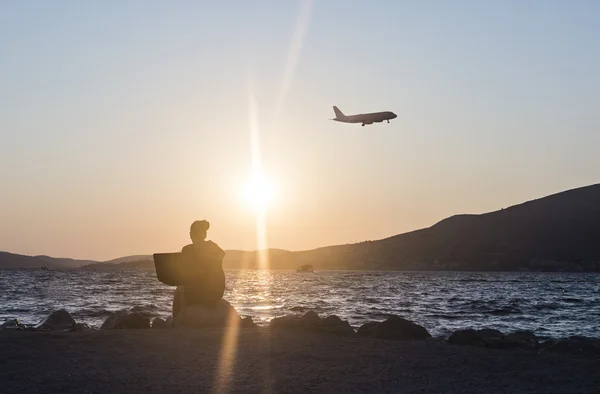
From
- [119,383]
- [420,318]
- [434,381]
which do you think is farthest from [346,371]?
[420,318]

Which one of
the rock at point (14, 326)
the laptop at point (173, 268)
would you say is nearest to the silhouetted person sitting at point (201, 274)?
the laptop at point (173, 268)

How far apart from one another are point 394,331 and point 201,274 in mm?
5435

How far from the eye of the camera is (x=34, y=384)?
11047 mm

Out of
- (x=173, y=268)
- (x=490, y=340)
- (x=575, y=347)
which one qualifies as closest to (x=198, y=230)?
(x=173, y=268)

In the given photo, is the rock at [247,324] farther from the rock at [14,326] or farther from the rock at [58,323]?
the rock at [14,326]

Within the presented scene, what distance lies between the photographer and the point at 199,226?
63.7 feet

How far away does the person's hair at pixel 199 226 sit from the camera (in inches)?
763

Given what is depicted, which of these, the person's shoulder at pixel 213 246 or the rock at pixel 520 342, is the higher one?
the person's shoulder at pixel 213 246

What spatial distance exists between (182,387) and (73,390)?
1.67m

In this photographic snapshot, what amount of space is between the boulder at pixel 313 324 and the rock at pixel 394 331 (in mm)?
485

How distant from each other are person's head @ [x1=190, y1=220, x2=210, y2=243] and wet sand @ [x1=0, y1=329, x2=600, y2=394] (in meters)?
3.74

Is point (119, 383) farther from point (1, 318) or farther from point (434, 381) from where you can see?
point (1, 318)

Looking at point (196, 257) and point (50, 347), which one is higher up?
point (196, 257)

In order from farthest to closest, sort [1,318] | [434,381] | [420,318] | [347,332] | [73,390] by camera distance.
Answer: [420,318]
[1,318]
[347,332]
[434,381]
[73,390]
